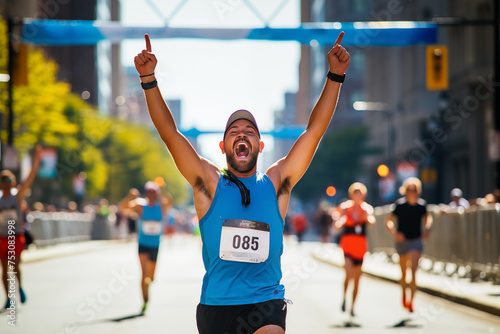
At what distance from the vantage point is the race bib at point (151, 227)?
12.7 metres

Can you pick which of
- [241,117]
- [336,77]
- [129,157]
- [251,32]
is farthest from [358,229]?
[129,157]

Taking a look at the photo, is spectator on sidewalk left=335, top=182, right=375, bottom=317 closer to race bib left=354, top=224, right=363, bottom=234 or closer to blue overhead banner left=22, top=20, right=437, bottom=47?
race bib left=354, top=224, right=363, bottom=234

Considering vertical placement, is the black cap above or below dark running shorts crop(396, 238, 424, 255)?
above

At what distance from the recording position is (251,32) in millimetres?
18797

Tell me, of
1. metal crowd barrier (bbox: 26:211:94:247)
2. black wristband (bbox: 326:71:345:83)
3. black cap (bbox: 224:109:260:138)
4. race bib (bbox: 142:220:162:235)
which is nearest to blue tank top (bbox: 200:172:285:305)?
black cap (bbox: 224:109:260:138)

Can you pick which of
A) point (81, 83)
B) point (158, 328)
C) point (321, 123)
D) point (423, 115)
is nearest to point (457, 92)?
point (423, 115)

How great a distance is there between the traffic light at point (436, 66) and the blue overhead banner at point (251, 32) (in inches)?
25.8

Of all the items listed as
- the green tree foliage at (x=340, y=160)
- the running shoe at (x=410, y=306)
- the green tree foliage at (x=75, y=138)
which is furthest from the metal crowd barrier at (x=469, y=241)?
the green tree foliage at (x=340, y=160)

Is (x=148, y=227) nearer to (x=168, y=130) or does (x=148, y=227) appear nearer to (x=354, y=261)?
(x=354, y=261)

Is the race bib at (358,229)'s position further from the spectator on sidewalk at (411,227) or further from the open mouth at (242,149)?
the open mouth at (242,149)

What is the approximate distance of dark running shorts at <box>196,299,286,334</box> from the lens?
171 inches

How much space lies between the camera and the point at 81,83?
4060 inches

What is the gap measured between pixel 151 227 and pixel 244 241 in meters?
8.64

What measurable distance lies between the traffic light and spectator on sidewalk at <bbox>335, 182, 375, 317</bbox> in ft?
21.3
